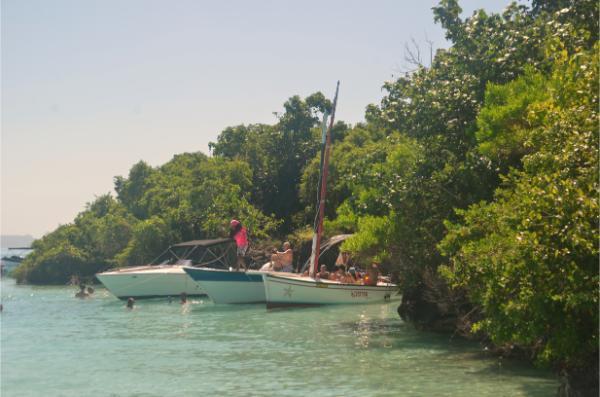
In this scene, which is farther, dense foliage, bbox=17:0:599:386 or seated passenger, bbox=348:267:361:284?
seated passenger, bbox=348:267:361:284

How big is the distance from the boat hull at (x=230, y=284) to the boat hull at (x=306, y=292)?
235 centimetres

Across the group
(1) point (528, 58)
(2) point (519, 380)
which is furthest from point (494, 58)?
(2) point (519, 380)

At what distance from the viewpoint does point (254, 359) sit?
57.1ft

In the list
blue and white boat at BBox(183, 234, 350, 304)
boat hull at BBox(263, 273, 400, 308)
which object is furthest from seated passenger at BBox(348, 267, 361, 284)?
blue and white boat at BBox(183, 234, 350, 304)

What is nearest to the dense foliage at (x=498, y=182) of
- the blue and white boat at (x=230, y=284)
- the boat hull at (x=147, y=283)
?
the blue and white boat at (x=230, y=284)

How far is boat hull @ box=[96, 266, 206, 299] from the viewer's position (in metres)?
37.7

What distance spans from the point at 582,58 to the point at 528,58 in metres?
8.22

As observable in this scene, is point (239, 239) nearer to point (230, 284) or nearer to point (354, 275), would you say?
point (230, 284)

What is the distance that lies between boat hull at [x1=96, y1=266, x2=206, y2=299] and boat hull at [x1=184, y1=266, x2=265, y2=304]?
236 inches

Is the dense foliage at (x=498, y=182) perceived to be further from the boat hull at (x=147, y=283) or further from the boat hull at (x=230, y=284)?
the boat hull at (x=147, y=283)

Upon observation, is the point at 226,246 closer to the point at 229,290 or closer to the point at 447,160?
the point at 229,290

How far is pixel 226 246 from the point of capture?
44.2 metres

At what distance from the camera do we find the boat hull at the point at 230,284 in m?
31.6

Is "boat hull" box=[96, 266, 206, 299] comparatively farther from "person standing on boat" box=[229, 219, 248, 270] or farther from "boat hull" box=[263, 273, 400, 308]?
"boat hull" box=[263, 273, 400, 308]
